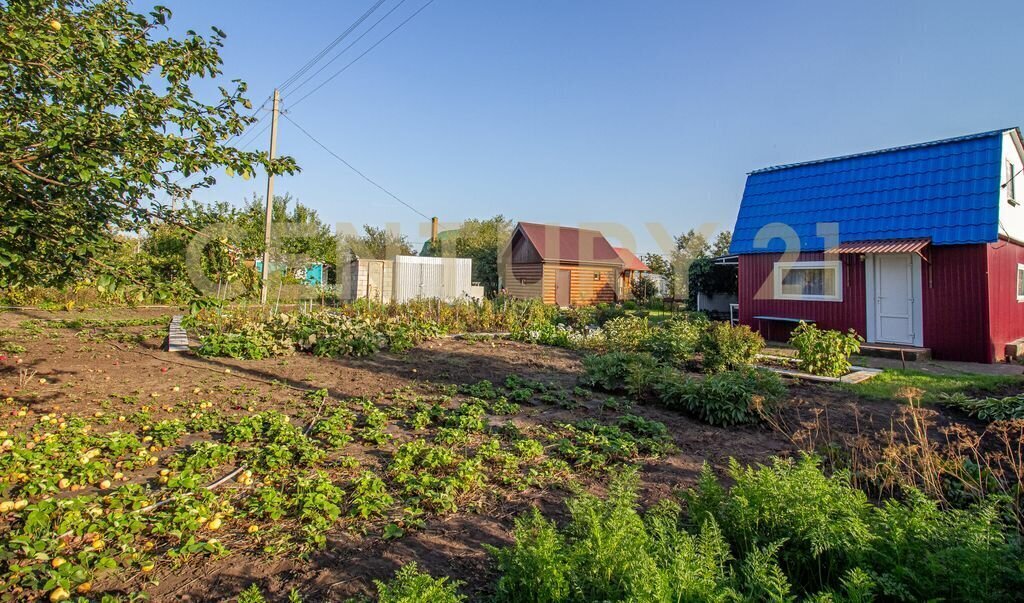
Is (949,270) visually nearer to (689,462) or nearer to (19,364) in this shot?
(689,462)

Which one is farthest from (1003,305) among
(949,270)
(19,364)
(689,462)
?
(19,364)

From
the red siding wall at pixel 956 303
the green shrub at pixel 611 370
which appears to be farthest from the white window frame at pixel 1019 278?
the green shrub at pixel 611 370

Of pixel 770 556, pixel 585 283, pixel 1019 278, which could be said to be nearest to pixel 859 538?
pixel 770 556

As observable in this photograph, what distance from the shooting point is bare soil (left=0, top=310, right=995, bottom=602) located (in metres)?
2.57

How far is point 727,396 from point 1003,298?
9.90m

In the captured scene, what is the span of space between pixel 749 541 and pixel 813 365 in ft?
22.3

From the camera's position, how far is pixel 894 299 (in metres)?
11.2

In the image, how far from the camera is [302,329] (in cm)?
938

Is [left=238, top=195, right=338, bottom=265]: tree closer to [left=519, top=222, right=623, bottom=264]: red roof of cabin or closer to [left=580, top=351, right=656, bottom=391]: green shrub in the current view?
[left=519, top=222, right=623, bottom=264]: red roof of cabin

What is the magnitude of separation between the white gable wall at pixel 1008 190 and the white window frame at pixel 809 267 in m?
2.97

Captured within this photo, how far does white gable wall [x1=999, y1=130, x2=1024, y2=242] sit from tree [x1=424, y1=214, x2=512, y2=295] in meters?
19.7

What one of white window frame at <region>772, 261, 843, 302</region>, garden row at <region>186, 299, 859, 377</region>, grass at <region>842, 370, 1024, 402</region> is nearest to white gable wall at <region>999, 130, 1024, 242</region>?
white window frame at <region>772, 261, 843, 302</region>

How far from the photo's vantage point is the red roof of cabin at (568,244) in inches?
963

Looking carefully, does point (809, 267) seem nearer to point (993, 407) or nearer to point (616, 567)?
point (993, 407)
